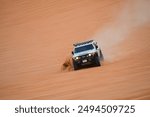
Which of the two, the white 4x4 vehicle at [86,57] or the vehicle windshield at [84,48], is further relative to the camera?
the vehicle windshield at [84,48]

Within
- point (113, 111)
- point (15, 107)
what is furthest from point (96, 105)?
point (15, 107)

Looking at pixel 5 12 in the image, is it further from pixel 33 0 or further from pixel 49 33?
pixel 49 33

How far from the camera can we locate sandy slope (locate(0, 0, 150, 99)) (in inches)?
250

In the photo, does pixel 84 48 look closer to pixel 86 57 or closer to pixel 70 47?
pixel 86 57

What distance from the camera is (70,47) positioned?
1213cm

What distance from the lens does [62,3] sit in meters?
17.1

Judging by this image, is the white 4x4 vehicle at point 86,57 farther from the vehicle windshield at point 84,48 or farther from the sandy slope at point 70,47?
the sandy slope at point 70,47

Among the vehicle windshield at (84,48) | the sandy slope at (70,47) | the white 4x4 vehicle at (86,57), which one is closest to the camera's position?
the sandy slope at (70,47)

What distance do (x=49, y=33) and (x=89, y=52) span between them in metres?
6.47

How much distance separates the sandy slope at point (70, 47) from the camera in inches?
250

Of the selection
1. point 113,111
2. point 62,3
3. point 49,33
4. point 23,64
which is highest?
point 62,3

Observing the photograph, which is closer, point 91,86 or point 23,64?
point 91,86

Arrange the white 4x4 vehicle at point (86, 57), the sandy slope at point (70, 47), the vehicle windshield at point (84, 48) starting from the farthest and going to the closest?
the vehicle windshield at point (84, 48) < the white 4x4 vehicle at point (86, 57) < the sandy slope at point (70, 47)

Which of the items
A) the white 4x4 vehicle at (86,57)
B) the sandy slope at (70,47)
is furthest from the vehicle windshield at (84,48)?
the sandy slope at (70,47)
